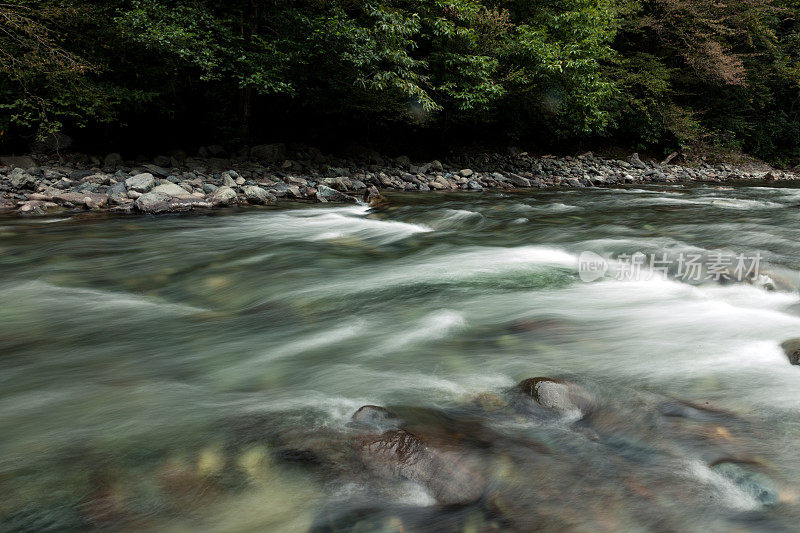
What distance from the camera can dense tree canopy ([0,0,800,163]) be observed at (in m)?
9.42

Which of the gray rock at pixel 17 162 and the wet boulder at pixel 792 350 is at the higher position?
the gray rock at pixel 17 162

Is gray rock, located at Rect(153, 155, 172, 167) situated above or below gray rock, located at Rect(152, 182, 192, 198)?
above

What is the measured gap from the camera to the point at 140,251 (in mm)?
5242

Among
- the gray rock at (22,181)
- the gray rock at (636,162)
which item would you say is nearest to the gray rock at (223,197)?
the gray rock at (22,181)

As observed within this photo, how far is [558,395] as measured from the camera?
2.04 meters

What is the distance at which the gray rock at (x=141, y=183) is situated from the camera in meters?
8.20

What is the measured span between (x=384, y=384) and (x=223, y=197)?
22.1 ft

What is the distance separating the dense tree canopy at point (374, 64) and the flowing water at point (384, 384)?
5.63 meters

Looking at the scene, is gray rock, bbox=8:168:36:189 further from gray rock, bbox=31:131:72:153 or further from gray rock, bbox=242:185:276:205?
gray rock, bbox=242:185:276:205

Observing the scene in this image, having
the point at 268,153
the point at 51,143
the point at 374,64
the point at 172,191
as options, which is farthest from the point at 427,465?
the point at 51,143

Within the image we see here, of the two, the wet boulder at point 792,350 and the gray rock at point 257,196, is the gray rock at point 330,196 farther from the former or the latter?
the wet boulder at point 792,350

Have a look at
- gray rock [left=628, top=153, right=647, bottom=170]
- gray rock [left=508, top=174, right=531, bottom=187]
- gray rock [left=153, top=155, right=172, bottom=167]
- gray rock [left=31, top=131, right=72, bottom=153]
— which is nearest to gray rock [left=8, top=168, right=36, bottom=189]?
gray rock [left=153, top=155, right=172, bottom=167]

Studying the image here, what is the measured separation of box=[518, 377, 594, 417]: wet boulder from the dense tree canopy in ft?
29.1

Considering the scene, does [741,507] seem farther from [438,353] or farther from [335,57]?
[335,57]
